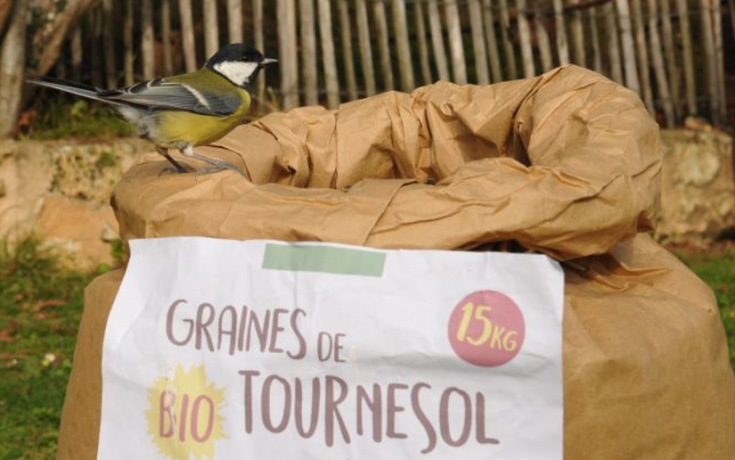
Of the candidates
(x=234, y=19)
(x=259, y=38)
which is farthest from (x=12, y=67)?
(x=259, y=38)

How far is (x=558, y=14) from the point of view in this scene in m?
5.76

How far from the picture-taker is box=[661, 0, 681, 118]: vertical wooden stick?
586cm

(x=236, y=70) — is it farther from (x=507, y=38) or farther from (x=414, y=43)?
(x=414, y=43)

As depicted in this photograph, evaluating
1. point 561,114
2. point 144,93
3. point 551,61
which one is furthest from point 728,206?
point 144,93

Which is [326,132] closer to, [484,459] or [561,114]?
[561,114]

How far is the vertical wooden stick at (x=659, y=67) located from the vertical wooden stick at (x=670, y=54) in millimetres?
33

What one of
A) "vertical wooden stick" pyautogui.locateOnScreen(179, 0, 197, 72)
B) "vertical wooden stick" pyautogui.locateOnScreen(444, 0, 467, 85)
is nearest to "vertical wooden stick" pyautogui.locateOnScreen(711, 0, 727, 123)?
"vertical wooden stick" pyautogui.locateOnScreen(444, 0, 467, 85)

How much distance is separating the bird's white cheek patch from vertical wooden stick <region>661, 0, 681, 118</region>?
11.4 feet

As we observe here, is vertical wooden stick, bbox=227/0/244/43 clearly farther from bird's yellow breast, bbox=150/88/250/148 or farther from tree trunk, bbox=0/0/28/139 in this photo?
bird's yellow breast, bbox=150/88/250/148

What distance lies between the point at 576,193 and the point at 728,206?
411cm

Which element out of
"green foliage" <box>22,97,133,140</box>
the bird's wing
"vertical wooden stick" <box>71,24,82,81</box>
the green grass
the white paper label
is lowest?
the green grass

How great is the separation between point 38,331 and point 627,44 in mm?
3152

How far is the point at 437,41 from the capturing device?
5.57 meters

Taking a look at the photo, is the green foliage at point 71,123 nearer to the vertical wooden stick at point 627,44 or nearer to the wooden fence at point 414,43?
the wooden fence at point 414,43
